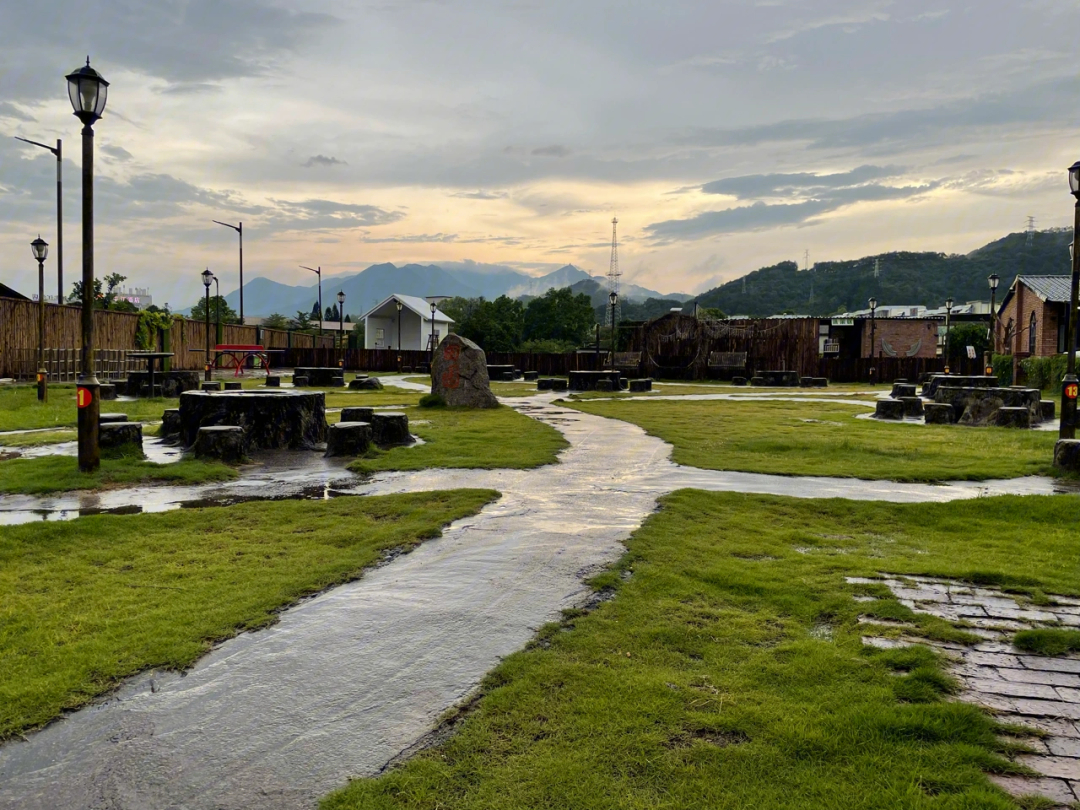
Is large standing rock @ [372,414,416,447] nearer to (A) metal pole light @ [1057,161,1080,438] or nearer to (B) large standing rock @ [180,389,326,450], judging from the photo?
(B) large standing rock @ [180,389,326,450]

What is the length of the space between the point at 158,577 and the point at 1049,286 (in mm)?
46830

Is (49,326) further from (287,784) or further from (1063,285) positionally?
(1063,285)

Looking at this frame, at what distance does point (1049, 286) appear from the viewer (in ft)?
135

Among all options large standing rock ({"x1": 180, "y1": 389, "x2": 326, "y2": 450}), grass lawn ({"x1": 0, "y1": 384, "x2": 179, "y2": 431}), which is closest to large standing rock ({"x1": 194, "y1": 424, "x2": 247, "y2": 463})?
large standing rock ({"x1": 180, "y1": 389, "x2": 326, "y2": 450})

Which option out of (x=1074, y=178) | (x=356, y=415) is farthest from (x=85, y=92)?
(x=1074, y=178)

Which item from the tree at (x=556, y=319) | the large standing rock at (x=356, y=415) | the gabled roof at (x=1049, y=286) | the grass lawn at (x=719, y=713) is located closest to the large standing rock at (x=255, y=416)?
the large standing rock at (x=356, y=415)

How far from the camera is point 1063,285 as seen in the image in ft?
135

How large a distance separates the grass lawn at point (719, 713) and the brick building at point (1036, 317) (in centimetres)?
3901

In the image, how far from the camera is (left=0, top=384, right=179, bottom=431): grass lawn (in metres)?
14.7

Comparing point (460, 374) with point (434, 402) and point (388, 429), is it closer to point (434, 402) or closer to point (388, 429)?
point (434, 402)

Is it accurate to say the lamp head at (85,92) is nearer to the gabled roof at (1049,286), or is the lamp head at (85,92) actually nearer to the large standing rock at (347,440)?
the large standing rock at (347,440)

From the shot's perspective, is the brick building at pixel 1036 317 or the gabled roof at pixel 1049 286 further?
the brick building at pixel 1036 317

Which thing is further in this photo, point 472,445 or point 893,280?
point 893,280

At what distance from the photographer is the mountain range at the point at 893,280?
92.2 m
